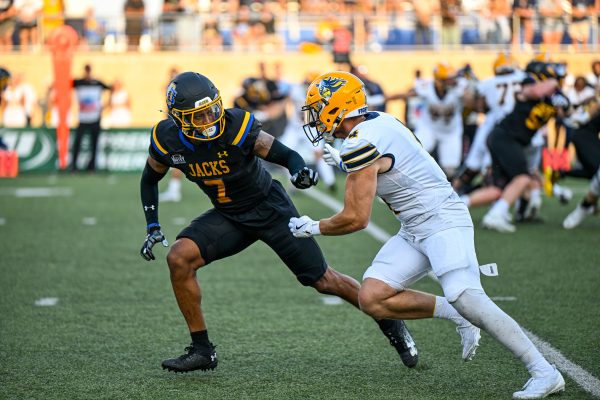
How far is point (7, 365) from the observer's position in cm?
542

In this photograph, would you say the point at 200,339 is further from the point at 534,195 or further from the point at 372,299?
the point at 534,195

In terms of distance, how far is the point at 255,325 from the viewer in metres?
6.46

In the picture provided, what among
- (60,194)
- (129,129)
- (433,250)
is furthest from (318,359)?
(129,129)

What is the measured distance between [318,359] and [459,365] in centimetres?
80

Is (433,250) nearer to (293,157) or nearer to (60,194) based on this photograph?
(293,157)

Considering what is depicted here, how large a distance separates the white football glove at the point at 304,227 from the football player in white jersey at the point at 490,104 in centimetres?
720

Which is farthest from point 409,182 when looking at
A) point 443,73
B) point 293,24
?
point 293,24

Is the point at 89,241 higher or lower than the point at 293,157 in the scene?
lower

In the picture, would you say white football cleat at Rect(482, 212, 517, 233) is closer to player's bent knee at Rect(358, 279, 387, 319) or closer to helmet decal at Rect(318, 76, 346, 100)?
player's bent knee at Rect(358, 279, 387, 319)

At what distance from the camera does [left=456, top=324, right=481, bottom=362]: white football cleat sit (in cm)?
492

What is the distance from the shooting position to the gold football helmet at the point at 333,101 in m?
4.80

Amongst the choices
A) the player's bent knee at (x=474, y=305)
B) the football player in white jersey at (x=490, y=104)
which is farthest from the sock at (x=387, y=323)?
the football player in white jersey at (x=490, y=104)

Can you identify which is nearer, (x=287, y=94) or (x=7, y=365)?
(x=7, y=365)

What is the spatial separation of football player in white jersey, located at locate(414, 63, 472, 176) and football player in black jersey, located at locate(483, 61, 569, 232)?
2036 millimetres
